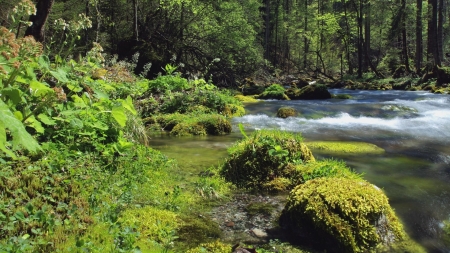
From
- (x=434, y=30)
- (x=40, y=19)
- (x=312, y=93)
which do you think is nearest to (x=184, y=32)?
(x=312, y=93)

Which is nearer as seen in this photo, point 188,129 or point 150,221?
point 150,221

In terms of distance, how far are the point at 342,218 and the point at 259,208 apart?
108 cm

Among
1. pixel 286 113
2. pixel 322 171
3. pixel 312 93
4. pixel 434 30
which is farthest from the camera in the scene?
pixel 434 30

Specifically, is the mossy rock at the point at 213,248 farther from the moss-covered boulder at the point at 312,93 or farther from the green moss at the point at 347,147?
the moss-covered boulder at the point at 312,93

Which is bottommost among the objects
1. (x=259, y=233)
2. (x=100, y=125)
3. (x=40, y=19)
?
(x=259, y=233)

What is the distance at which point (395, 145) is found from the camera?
27.9 feet

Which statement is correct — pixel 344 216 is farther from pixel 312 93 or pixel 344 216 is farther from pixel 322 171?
pixel 312 93

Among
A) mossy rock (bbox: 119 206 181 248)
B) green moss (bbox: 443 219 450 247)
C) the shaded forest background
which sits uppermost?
the shaded forest background

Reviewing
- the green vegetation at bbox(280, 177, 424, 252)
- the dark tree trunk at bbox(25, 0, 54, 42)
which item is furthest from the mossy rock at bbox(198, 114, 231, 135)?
the green vegetation at bbox(280, 177, 424, 252)

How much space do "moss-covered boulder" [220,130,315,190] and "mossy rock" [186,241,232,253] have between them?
6.23ft

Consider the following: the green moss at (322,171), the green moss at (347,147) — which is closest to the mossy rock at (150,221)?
the green moss at (322,171)

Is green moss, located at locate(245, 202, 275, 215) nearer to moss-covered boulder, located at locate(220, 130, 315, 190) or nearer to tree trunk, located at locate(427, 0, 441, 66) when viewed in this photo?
moss-covered boulder, located at locate(220, 130, 315, 190)

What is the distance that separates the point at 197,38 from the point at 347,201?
20686 millimetres

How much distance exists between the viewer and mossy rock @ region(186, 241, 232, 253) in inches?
127
